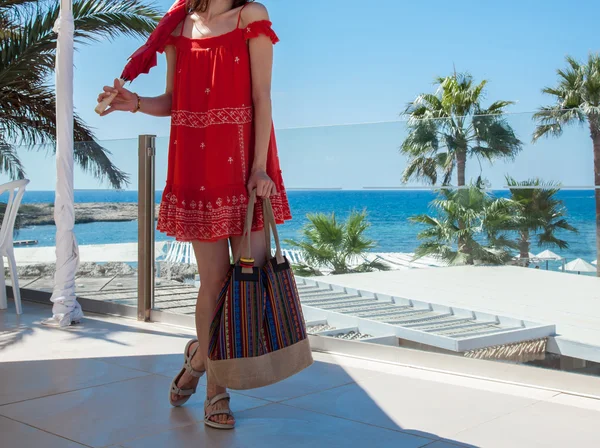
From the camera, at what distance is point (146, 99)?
2.70 m

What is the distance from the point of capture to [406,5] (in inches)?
2270

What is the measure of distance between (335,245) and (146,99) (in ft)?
5.18

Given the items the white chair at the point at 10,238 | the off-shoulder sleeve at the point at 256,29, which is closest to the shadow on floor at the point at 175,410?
the off-shoulder sleeve at the point at 256,29

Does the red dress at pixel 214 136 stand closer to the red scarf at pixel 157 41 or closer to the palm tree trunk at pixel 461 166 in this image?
the red scarf at pixel 157 41

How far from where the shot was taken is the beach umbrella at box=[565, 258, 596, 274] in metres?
3.12

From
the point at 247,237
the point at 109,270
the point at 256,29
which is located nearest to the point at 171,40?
the point at 256,29

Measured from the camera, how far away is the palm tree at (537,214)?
10.6 ft

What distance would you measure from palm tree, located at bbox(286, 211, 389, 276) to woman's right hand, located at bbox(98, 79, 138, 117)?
62.4 inches

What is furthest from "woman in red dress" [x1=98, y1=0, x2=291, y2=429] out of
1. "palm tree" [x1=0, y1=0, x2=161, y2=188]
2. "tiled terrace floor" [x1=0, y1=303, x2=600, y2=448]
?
"palm tree" [x1=0, y1=0, x2=161, y2=188]

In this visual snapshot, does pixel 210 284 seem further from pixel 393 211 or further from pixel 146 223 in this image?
pixel 146 223

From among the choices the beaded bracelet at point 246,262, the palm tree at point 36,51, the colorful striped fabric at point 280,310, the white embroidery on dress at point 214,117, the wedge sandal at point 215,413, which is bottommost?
the wedge sandal at point 215,413

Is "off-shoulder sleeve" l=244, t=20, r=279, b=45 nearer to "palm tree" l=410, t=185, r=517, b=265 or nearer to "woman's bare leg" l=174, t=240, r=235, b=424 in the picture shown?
"woman's bare leg" l=174, t=240, r=235, b=424

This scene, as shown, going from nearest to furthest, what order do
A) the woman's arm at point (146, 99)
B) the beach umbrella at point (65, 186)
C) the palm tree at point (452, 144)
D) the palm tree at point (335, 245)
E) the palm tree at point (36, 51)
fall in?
Result: the woman's arm at point (146, 99) → the palm tree at point (452, 144) → the palm tree at point (335, 245) → the beach umbrella at point (65, 186) → the palm tree at point (36, 51)

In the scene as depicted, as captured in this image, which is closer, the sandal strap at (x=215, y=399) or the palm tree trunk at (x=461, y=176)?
the sandal strap at (x=215, y=399)
